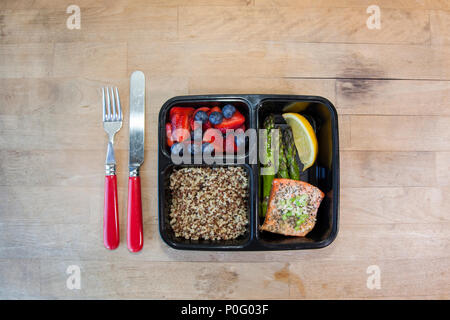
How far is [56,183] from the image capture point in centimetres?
144

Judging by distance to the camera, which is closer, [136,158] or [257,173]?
[257,173]

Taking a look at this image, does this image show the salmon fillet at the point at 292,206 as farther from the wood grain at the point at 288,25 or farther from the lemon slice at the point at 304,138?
the wood grain at the point at 288,25

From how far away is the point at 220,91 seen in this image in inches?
56.7

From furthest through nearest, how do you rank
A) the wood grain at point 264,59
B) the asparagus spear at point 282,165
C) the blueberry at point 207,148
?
the wood grain at point 264,59
the asparagus spear at point 282,165
the blueberry at point 207,148

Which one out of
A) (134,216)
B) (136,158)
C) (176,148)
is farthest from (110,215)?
(176,148)

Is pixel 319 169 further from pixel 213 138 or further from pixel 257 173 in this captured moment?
pixel 213 138

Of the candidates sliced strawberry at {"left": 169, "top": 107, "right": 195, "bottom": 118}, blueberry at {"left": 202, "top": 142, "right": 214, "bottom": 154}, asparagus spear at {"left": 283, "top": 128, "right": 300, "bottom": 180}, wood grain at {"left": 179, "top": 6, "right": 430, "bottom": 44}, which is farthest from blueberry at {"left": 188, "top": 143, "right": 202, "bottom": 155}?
wood grain at {"left": 179, "top": 6, "right": 430, "bottom": 44}

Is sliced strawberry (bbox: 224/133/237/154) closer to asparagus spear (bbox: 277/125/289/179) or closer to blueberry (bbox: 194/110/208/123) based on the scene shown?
blueberry (bbox: 194/110/208/123)

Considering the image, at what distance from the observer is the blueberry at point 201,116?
123 cm

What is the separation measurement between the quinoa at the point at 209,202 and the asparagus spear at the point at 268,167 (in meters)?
0.09

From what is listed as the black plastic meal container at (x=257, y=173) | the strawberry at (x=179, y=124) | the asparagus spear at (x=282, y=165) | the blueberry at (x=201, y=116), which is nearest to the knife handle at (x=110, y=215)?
the black plastic meal container at (x=257, y=173)

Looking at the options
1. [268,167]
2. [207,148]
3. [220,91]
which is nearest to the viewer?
[207,148]

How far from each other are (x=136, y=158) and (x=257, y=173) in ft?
1.87
